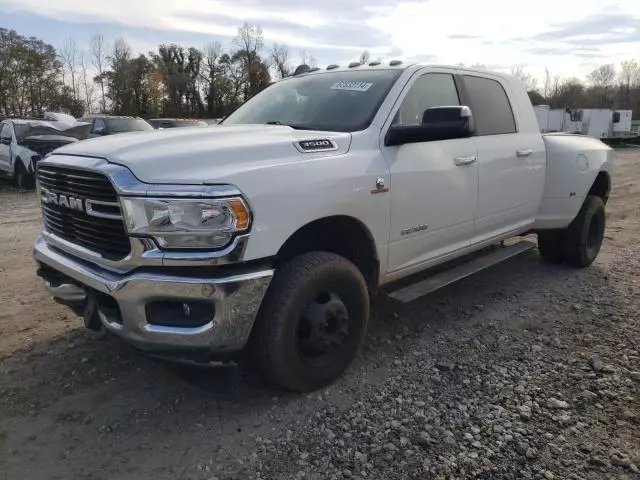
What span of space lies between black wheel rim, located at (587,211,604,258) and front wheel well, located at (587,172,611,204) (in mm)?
237

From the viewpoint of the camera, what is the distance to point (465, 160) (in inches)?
163

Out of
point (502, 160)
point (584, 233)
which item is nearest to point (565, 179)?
point (584, 233)

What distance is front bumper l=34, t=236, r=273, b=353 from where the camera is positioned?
8.68 feet

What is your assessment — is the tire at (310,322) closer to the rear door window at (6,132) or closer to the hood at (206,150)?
Result: the hood at (206,150)

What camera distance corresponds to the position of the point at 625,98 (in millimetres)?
81375

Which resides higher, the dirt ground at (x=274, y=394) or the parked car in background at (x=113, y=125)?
the parked car in background at (x=113, y=125)


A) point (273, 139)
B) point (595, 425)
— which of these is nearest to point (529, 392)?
point (595, 425)

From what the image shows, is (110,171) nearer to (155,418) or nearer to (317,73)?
(155,418)

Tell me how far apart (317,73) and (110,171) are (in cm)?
232

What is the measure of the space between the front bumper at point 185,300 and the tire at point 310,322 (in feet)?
0.46

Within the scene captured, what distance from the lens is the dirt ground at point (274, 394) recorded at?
105 inches

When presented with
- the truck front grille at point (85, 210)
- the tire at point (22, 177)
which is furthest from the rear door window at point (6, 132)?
the truck front grille at point (85, 210)

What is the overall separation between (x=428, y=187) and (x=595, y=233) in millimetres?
3296

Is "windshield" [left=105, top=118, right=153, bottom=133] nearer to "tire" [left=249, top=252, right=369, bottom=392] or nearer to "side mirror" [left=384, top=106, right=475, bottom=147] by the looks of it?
"side mirror" [left=384, top=106, right=475, bottom=147]
